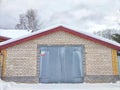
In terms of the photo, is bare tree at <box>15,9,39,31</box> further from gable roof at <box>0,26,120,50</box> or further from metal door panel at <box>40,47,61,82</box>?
metal door panel at <box>40,47,61,82</box>

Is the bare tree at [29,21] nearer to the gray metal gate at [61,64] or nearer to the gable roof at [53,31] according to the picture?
the gable roof at [53,31]

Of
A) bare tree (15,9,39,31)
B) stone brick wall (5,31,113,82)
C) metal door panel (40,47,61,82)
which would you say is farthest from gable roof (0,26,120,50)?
bare tree (15,9,39,31)

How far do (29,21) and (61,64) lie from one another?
2803 centimetres

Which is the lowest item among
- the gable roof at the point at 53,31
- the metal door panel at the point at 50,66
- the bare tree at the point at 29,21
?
the metal door panel at the point at 50,66

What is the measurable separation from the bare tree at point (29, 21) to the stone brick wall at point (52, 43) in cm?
2573

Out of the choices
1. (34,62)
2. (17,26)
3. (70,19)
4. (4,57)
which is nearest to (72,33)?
(34,62)

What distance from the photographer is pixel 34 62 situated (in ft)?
51.3

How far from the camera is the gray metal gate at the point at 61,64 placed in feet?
51.3

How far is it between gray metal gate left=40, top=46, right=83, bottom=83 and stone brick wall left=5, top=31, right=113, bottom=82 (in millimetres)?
307

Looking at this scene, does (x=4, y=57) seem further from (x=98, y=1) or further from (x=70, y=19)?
(x=70, y=19)

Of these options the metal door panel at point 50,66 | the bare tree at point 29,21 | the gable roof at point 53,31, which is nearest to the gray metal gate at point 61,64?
the metal door panel at point 50,66

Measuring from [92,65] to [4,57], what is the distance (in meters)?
5.30

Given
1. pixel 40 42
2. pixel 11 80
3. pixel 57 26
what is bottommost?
pixel 11 80

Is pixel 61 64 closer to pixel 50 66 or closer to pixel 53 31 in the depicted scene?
pixel 50 66
